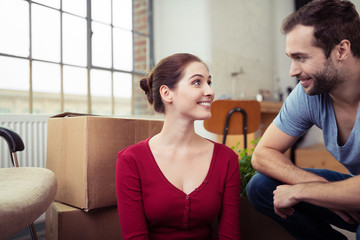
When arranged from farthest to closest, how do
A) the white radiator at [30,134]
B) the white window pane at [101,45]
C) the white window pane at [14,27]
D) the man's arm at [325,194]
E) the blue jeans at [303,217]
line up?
the white window pane at [101,45] < the white window pane at [14,27] < the white radiator at [30,134] < the blue jeans at [303,217] < the man's arm at [325,194]

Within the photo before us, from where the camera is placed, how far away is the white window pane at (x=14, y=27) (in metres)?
2.49

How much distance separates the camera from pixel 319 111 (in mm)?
1241

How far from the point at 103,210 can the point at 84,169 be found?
21cm

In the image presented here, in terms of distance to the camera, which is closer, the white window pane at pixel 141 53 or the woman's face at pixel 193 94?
the woman's face at pixel 193 94

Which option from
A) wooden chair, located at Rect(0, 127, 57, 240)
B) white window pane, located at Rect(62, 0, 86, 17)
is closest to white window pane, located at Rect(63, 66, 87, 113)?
white window pane, located at Rect(62, 0, 86, 17)

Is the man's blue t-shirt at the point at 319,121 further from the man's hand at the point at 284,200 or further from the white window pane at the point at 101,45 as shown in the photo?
the white window pane at the point at 101,45

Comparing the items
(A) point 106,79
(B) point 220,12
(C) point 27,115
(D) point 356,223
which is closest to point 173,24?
(B) point 220,12

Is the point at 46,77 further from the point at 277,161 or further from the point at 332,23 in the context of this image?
the point at 332,23

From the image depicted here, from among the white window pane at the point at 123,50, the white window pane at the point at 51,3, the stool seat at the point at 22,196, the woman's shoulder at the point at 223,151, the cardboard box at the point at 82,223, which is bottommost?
the cardboard box at the point at 82,223

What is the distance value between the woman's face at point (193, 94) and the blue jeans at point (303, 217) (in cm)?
40

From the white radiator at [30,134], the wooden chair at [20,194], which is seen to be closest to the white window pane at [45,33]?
the white radiator at [30,134]

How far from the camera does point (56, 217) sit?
133 centimetres

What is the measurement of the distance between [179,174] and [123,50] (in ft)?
8.30

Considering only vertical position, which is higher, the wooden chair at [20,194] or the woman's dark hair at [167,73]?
the woman's dark hair at [167,73]
